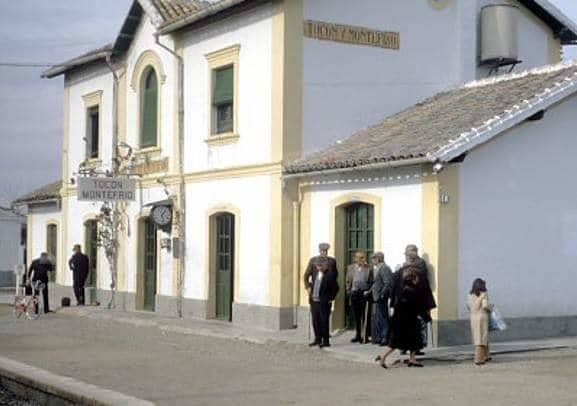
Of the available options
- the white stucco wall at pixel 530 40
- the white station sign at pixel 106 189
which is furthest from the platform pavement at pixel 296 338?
the white stucco wall at pixel 530 40

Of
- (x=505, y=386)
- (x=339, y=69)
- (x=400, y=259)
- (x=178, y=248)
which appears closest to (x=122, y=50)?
(x=178, y=248)

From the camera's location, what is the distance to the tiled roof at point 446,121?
624 inches

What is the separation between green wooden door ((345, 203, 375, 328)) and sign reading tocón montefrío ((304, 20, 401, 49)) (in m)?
3.71

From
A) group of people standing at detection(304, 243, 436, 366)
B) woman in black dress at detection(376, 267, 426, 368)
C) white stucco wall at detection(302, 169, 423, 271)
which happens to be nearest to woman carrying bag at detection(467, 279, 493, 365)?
group of people standing at detection(304, 243, 436, 366)

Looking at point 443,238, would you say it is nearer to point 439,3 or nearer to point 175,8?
point 439,3

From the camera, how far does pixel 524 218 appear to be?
1692 centimetres

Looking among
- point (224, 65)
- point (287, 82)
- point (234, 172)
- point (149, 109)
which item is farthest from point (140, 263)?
point (287, 82)

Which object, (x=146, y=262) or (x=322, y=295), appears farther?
(x=146, y=262)

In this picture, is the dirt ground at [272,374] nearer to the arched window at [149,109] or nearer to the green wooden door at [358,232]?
the green wooden door at [358,232]

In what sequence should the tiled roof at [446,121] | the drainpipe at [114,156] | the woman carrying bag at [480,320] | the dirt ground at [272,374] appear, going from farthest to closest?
the drainpipe at [114,156] < the tiled roof at [446,121] < the woman carrying bag at [480,320] < the dirt ground at [272,374]

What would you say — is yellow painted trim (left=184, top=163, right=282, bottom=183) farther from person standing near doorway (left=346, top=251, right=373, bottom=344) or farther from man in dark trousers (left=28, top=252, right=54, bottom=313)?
man in dark trousers (left=28, top=252, right=54, bottom=313)

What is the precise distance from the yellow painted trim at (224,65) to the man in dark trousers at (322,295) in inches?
196

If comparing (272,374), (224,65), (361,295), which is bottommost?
(272,374)

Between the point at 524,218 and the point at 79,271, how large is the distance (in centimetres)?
1330
